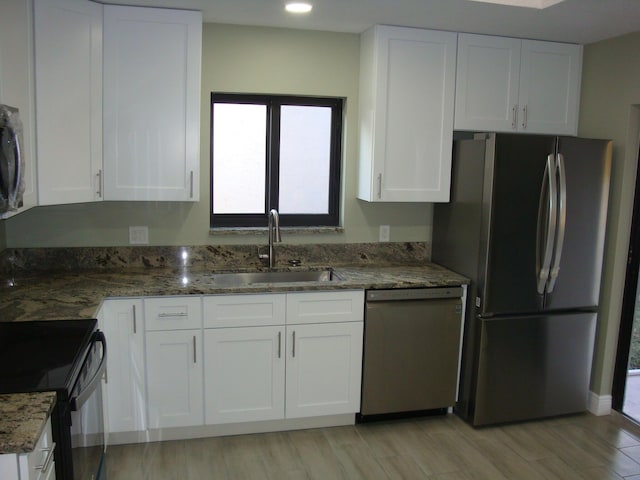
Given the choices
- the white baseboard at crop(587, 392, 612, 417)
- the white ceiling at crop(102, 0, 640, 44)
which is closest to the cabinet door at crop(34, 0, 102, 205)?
the white ceiling at crop(102, 0, 640, 44)

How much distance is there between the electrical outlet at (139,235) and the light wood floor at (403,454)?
1.13 m

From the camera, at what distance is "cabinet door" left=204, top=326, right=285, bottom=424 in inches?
119

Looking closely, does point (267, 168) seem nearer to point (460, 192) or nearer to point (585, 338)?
point (460, 192)

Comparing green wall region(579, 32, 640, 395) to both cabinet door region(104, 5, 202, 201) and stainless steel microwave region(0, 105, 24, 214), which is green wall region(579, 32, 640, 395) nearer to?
cabinet door region(104, 5, 202, 201)

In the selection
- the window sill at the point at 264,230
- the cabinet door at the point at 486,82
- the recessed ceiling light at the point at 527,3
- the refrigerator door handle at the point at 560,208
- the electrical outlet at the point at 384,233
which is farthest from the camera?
the electrical outlet at the point at 384,233

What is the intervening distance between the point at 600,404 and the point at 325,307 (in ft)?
6.05

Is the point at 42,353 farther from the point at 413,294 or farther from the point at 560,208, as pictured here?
the point at 560,208

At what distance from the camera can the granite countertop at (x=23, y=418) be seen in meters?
1.42

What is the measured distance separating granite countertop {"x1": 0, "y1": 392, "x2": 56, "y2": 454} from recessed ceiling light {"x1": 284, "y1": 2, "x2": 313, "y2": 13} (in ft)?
6.89

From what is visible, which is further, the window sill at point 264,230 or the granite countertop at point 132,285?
the window sill at point 264,230

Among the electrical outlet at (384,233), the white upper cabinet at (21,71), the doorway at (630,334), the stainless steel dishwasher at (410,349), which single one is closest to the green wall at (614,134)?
the doorway at (630,334)

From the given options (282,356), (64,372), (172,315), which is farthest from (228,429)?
(64,372)

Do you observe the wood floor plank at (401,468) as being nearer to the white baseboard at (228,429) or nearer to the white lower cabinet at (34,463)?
the white baseboard at (228,429)

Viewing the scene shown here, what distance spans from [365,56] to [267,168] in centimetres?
90
